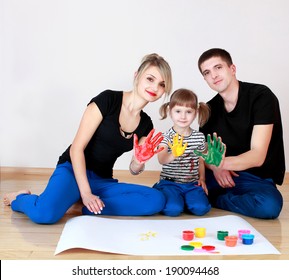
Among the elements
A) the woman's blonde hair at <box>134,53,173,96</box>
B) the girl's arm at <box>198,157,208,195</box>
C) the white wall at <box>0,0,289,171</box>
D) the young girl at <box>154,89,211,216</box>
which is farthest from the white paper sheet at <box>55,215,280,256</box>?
the white wall at <box>0,0,289,171</box>

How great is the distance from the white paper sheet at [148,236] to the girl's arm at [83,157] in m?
0.05

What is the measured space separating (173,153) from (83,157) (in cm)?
34

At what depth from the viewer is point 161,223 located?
6.37 ft

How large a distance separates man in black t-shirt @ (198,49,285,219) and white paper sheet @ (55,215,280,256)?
16 centimetres

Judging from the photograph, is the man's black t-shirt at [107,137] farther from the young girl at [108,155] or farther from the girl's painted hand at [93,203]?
the girl's painted hand at [93,203]

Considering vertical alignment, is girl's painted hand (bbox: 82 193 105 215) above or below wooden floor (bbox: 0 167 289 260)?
above

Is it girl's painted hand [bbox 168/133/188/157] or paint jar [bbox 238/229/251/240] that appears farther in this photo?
girl's painted hand [bbox 168/133/188/157]

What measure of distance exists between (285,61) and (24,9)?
1418 millimetres

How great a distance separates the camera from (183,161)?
2.22m

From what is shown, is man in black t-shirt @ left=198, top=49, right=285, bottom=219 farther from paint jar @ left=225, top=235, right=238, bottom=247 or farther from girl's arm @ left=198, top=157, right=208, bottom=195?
paint jar @ left=225, top=235, right=238, bottom=247

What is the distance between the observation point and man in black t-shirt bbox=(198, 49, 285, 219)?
6.82ft

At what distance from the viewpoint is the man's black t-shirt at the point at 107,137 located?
2088 millimetres

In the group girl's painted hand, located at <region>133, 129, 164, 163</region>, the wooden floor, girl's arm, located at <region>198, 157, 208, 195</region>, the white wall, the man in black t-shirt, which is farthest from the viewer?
the white wall

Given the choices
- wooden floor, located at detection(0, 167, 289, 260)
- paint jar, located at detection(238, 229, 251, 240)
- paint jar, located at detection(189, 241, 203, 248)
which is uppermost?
paint jar, located at detection(238, 229, 251, 240)
